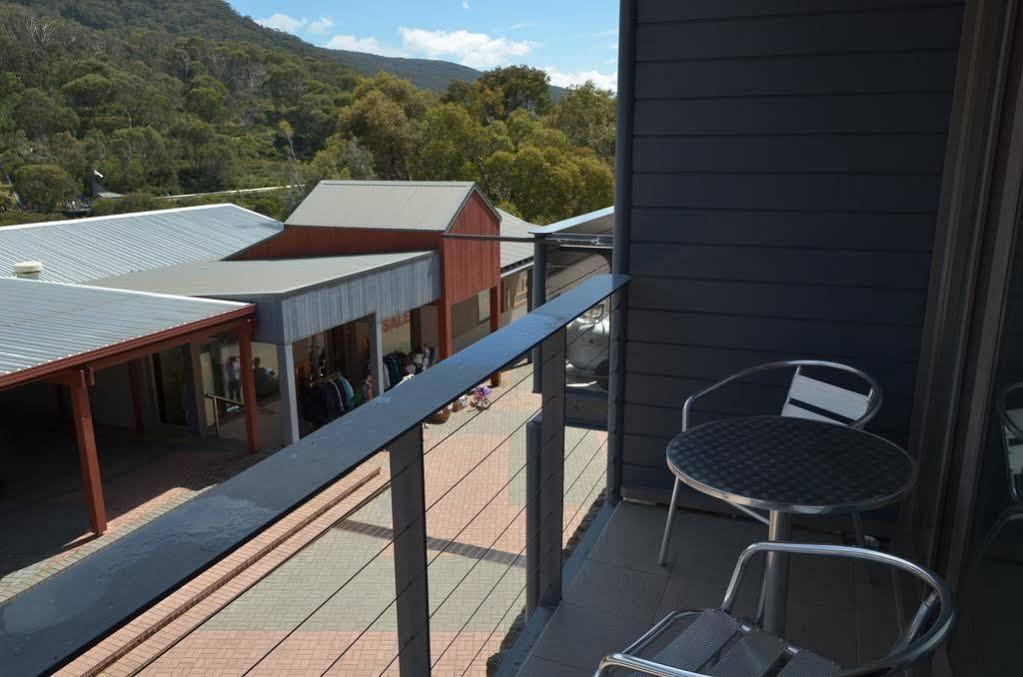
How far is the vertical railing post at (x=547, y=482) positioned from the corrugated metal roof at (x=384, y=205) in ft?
41.4

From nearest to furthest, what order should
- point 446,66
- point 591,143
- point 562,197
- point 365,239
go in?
point 365,239
point 562,197
point 591,143
point 446,66

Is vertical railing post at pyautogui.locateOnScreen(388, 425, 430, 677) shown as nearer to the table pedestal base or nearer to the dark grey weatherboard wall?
the table pedestal base

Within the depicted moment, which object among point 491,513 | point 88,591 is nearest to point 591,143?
point 491,513

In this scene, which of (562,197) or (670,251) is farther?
(562,197)

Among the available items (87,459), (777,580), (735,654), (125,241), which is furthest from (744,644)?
(125,241)

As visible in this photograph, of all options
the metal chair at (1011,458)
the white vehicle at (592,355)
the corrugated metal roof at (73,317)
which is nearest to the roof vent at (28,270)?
the corrugated metal roof at (73,317)

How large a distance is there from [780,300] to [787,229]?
0.25 meters

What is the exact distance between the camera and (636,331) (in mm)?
2781

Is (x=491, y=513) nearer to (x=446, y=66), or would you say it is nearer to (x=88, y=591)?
(x=88, y=591)

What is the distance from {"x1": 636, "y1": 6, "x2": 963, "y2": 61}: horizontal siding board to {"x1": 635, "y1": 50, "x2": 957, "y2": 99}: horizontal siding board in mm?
28

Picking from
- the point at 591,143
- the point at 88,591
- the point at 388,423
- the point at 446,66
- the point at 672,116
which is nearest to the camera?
the point at 88,591

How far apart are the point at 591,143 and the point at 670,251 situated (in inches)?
1289

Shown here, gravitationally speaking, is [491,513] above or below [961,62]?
below

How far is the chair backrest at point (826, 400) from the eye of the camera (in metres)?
2.24
